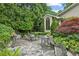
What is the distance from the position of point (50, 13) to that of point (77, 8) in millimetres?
341

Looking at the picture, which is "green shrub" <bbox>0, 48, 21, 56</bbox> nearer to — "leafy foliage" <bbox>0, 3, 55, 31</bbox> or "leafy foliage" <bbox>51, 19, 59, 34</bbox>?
"leafy foliage" <bbox>0, 3, 55, 31</bbox>

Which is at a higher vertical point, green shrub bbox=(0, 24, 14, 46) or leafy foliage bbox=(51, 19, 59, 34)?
leafy foliage bbox=(51, 19, 59, 34)

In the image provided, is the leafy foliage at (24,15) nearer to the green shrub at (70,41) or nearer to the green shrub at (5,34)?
the green shrub at (5,34)

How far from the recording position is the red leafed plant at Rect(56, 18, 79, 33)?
348 cm

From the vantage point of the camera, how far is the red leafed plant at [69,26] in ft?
11.4

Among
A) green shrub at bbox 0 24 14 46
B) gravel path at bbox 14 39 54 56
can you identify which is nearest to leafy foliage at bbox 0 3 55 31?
green shrub at bbox 0 24 14 46

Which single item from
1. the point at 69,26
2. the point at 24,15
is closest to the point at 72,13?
the point at 69,26

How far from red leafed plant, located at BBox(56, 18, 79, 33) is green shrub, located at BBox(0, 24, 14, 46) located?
23.7 inches

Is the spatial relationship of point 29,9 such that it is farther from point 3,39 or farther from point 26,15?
point 3,39

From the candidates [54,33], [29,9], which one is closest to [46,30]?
[54,33]

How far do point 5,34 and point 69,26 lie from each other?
0.81 meters

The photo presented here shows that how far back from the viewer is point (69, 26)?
3.50 meters

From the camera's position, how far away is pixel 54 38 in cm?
350

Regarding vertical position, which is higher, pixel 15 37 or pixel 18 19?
pixel 18 19
